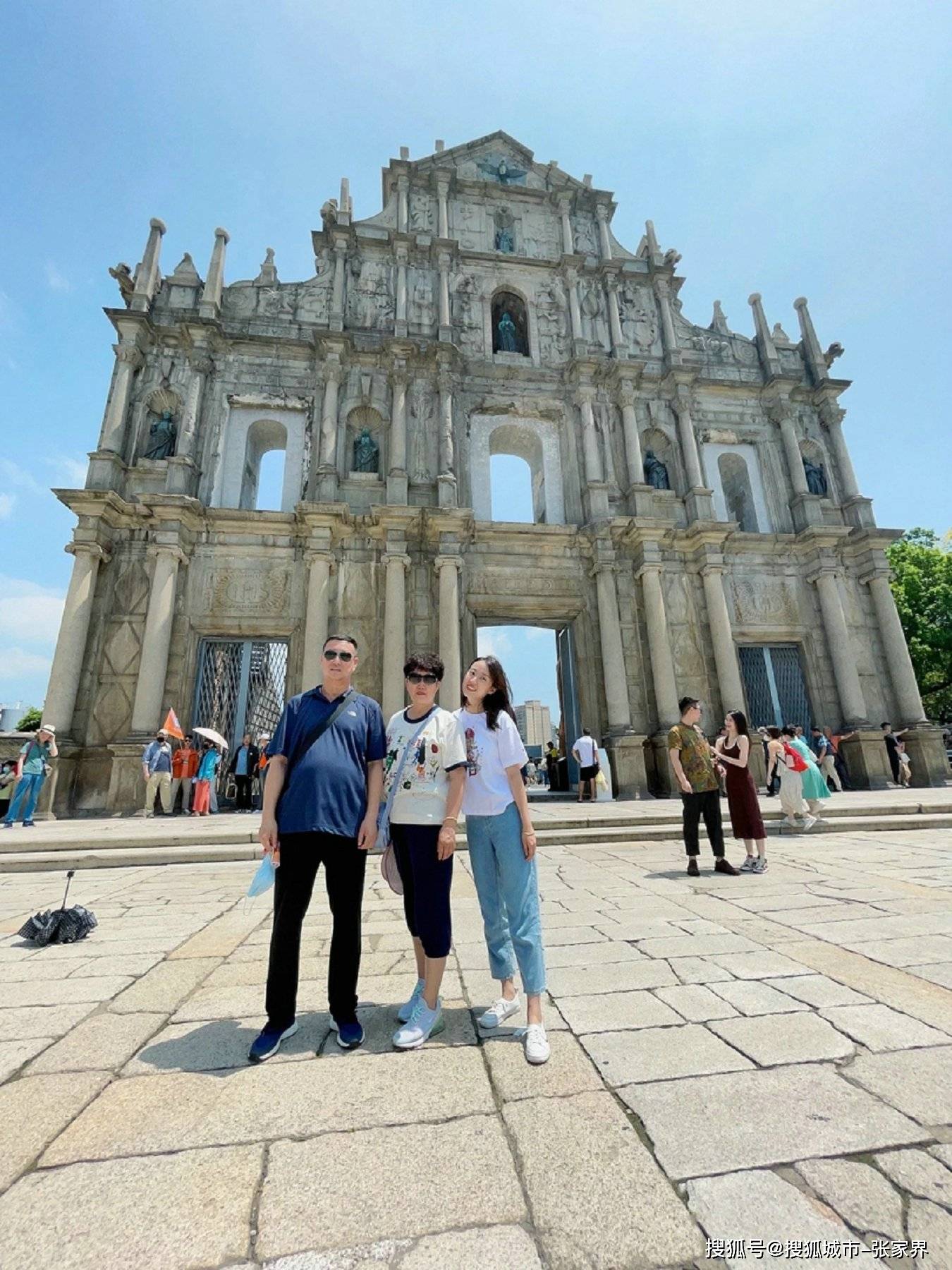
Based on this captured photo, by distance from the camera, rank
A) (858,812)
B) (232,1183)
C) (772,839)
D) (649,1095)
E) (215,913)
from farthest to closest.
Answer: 1. (858,812)
2. (772,839)
3. (215,913)
4. (649,1095)
5. (232,1183)

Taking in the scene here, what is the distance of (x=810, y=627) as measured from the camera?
14328mm

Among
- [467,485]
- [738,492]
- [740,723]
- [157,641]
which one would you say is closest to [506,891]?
[740,723]

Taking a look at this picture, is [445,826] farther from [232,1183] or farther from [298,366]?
[298,366]

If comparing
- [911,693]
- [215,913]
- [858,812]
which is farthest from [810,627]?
[215,913]

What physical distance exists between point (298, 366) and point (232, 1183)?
53.4ft

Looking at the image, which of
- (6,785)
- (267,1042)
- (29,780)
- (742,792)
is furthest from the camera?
(6,785)

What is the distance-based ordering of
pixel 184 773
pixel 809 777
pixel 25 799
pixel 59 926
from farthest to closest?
pixel 184 773 → pixel 25 799 → pixel 809 777 → pixel 59 926

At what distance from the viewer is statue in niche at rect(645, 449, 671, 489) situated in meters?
15.6

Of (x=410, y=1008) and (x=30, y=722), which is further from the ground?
(x=30, y=722)

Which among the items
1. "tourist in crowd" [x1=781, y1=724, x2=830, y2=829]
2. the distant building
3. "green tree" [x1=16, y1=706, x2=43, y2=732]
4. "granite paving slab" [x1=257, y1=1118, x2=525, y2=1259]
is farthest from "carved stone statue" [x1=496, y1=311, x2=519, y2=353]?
the distant building

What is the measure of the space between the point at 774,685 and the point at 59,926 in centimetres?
1444

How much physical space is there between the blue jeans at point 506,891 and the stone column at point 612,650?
401 inches

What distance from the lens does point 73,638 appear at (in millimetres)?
11211

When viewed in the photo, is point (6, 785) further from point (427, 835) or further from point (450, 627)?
point (427, 835)
